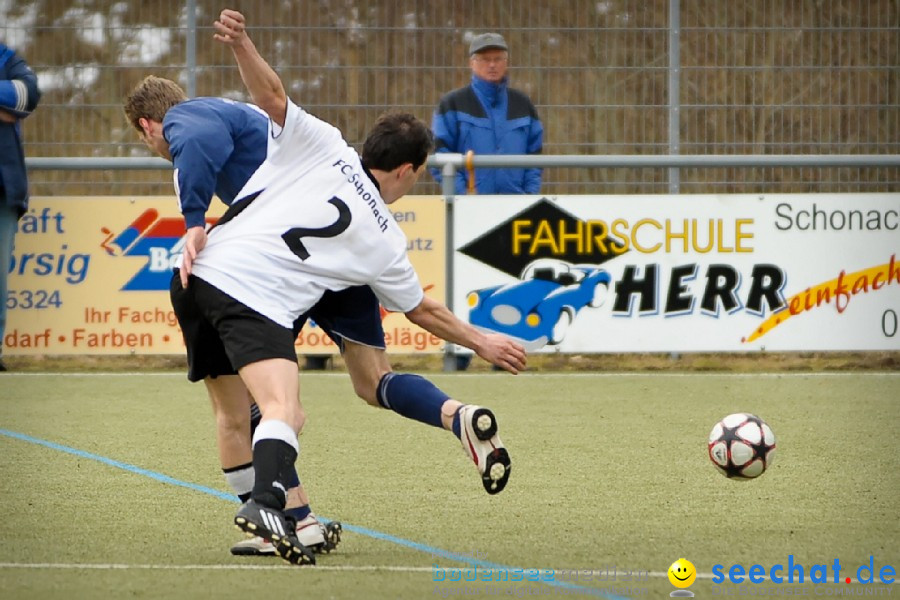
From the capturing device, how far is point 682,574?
432 cm

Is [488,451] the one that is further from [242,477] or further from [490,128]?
[490,128]

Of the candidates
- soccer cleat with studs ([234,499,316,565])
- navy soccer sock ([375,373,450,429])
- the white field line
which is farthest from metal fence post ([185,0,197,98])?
soccer cleat with studs ([234,499,316,565])

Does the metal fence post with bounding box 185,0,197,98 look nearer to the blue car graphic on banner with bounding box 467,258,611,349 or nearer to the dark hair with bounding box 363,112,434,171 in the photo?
the blue car graphic on banner with bounding box 467,258,611,349

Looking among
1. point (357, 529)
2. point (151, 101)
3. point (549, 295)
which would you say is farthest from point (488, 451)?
point (549, 295)

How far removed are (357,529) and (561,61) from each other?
251 inches

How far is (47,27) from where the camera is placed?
1102 centimetres

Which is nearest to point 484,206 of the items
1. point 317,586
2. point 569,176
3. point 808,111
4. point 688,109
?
point 569,176

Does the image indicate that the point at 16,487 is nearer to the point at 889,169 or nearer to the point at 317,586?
the point at 317,586

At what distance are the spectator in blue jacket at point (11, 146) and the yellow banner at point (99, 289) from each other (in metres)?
0.37

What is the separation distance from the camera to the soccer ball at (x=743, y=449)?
18.4ft

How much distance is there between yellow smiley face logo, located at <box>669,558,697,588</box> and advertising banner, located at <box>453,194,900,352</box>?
5.79 meters

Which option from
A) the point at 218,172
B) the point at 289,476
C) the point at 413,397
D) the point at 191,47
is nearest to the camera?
the point at 289,476

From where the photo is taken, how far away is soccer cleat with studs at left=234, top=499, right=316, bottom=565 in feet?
14.0

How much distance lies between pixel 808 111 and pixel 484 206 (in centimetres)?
247
